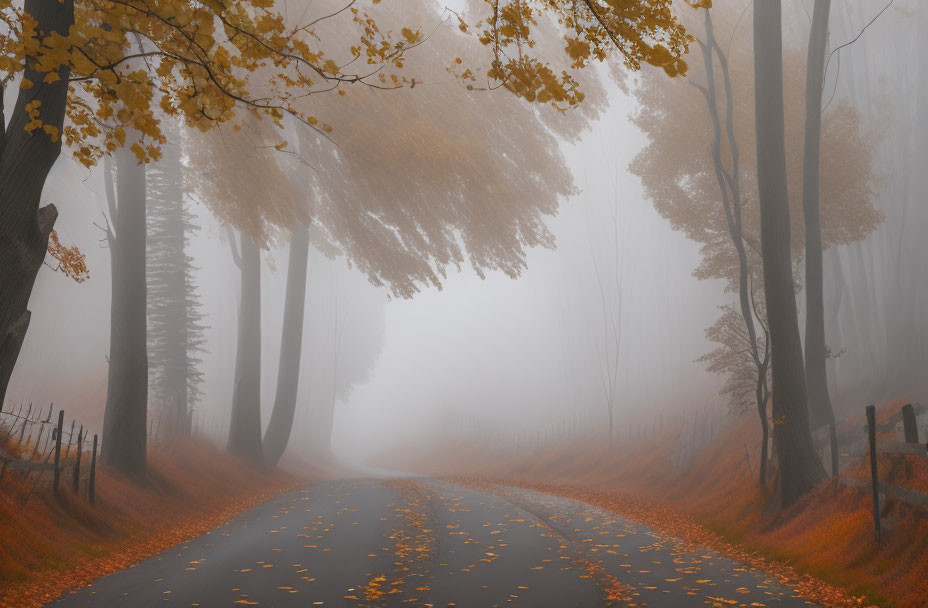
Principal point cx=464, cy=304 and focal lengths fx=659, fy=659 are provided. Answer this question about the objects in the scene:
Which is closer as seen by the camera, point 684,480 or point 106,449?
point 106,449

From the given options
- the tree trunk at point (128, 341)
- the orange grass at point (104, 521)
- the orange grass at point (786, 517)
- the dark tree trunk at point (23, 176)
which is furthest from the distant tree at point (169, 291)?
the dark tree trunk at point (23, 176)

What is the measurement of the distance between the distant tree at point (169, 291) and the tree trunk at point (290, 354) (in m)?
2.25

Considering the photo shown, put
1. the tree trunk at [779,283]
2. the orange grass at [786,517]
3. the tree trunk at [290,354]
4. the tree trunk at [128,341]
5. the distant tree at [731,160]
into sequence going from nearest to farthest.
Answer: the orange grass at [786,517], the tree trunk at [779,283], the tree trunk at [128,341], the distant tree at [731,160], the tree trunk at [290,354]

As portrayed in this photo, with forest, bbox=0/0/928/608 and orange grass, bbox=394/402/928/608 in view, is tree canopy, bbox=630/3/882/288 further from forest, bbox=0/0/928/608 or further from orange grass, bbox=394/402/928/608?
orange grass, bbox=394/402/928/608

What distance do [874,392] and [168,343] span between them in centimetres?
1770

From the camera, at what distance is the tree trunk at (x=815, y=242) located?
36.3ft

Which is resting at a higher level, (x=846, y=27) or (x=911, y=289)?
(x=846, y=27)

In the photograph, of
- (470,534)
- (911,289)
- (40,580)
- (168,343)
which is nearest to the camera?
(40,580)

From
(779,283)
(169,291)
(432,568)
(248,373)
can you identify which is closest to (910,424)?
(779,283)

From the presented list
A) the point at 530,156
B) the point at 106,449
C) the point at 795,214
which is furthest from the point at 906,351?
the point at 106,449

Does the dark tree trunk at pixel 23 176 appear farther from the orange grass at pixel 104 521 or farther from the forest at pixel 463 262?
the orange grass at pixel 104 521

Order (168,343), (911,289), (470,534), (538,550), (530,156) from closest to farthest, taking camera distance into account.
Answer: (538,550) < (470,534) < (530,156) < (911,289) < (168,343)

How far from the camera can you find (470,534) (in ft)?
28.9

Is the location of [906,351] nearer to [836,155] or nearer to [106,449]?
[836,155]
